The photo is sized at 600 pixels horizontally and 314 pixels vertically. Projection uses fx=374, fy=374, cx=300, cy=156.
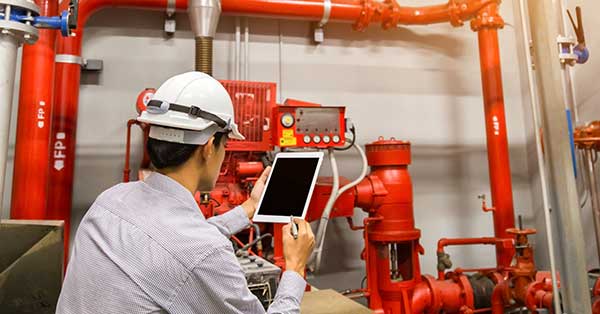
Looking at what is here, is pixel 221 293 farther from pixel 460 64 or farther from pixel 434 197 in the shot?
pixel 460 64

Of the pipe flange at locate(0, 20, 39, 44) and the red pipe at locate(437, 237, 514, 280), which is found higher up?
the pipe flange at locate(0, 20, 39, 44)

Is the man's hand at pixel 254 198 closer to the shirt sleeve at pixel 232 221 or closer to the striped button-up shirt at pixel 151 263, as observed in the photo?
the shirt sleeve at pixel 232 221

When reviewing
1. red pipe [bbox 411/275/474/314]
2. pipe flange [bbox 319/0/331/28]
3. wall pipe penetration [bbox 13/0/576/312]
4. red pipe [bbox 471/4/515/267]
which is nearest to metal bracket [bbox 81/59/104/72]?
wall pipe penetration [bbox 13/0/576/312]

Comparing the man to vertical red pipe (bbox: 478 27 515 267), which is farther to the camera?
vertical red pipe (bbox: 478 27 515 267)

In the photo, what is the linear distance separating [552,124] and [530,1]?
279mm

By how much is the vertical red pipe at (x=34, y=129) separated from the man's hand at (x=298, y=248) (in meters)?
1.42

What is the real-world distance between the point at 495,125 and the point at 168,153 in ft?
7.56

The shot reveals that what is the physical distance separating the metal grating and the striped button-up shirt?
4.20 ft

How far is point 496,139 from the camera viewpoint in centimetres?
246

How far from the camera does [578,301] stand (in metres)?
0.74

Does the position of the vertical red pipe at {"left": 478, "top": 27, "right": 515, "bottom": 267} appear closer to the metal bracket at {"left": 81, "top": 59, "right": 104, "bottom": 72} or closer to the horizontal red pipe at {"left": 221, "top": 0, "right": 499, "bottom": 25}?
the horizontal red pipe at {"left": 221, "top": 0, "right": 499, "bottom": 25}

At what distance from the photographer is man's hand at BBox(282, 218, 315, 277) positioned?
91 centimetres

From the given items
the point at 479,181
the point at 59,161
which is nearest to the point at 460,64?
the point at 479,181

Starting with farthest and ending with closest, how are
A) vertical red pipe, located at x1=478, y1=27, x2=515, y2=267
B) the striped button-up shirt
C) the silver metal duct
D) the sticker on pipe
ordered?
vertical red pipe, located at x1=478, y1=27, x2=515, y2=267, the silver metal duct, the sticker on pipe, the striped button-up shirt
